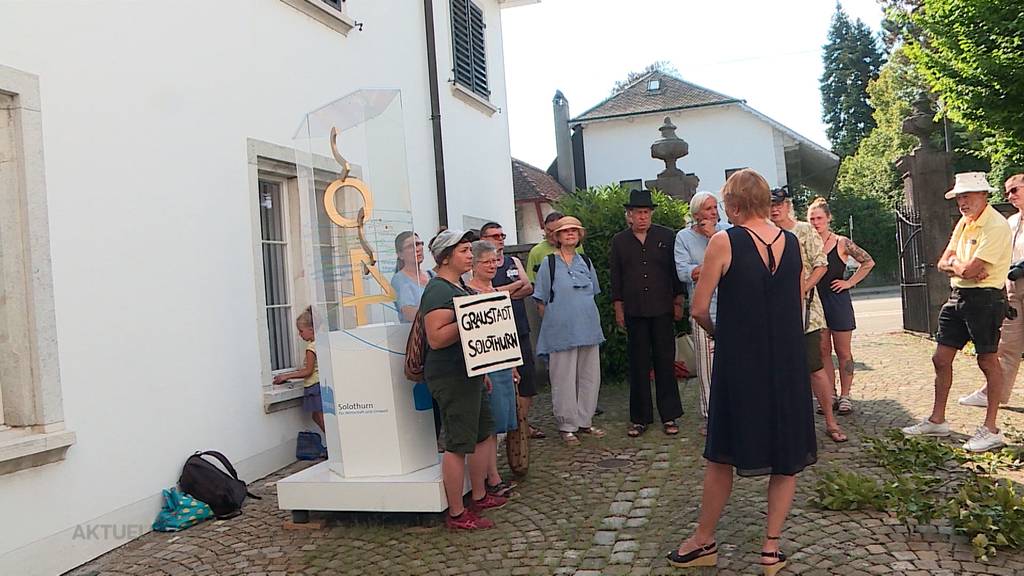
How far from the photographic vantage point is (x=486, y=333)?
5.06m

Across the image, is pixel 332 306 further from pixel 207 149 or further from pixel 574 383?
pixel 574 383

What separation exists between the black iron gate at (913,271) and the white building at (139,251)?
27.2 ft

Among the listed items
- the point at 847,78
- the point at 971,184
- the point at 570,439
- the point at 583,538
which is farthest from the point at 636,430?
the point at 847,78

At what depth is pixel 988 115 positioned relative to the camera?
15.2 m

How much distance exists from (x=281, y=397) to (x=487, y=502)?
2316mm

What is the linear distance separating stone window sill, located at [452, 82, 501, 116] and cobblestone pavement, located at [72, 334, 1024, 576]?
21.9ft

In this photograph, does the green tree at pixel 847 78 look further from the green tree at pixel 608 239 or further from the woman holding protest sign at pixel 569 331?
the woman holding protest sign at pixel 569 331

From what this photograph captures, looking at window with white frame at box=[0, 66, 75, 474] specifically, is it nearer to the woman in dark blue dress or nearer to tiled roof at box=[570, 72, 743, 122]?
the woman in dark blue dress

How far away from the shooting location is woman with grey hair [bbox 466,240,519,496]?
18.0ft

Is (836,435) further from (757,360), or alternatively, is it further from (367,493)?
(367,493)

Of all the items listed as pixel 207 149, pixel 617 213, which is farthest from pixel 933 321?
pixel 207 149

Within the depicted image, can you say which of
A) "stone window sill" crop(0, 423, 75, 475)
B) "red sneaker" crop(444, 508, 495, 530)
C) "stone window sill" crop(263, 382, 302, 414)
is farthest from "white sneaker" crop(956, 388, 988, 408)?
"stone window sill" crop(0, 423, 75, 475)

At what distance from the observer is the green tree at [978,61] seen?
1378cm

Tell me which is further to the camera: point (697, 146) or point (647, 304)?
point (697, 146)
